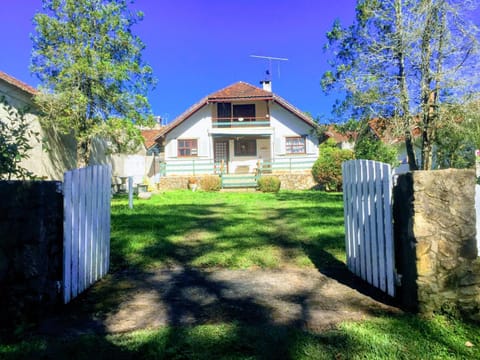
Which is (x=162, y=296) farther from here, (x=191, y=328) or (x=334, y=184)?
(x=334, y=184)

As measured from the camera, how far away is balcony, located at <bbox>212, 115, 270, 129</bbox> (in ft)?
84.0

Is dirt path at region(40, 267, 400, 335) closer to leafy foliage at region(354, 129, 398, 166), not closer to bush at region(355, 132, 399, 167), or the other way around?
leafy foliage at region(354, 129, 398, 166)

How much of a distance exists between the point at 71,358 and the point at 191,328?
0.89 metres

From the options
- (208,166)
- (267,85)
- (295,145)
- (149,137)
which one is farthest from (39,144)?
(149,137)

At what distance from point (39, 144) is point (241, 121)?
15.3 meters

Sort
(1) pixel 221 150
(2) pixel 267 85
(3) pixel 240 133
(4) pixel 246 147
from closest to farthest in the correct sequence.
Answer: (3) pixel 240 133
(1) pixel 221 150
(4) pixel 246 147
(2) pixel 267 85

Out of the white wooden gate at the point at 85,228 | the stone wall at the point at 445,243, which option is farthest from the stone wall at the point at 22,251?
the stone wall at the point at 445,243

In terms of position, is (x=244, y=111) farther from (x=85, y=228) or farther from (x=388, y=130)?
(x=85, y=228)

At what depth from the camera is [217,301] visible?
3439 mm

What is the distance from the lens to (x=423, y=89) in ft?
33.6

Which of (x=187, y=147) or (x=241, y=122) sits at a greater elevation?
(x=241, y=122)

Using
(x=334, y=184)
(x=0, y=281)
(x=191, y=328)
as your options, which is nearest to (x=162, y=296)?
(x=191, y=328)

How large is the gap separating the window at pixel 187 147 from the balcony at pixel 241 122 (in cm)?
210

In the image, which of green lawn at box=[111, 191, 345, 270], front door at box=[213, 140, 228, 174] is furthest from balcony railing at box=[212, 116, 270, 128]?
green lawn at box=[111, 191, 345, 270]
